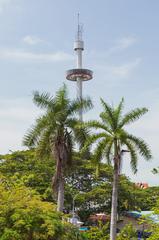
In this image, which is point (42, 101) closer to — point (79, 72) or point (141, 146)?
point (141, 146)

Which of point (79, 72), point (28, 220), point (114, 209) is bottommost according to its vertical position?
point (28, 220)

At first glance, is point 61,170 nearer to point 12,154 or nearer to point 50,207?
point 50,207

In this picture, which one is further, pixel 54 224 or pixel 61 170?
pixel 61 170

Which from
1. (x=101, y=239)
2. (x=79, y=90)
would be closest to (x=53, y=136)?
(x=101, y=239)

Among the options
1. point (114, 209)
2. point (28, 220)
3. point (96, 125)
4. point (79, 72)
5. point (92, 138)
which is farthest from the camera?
point (79, 72)

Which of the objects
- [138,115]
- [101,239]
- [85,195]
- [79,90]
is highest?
[79,90]

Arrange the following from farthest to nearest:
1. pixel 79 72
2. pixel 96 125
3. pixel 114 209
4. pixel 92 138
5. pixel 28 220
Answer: pixel 79 72
pixel 96 125
pixel 92 138
pixel 114 209
pixel 28 220

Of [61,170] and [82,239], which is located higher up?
[61,170]

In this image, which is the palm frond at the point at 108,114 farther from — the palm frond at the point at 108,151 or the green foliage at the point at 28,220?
the green foliage at the point at 28,220

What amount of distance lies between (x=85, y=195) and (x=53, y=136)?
23.4 metres

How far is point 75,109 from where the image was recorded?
29.1 meters

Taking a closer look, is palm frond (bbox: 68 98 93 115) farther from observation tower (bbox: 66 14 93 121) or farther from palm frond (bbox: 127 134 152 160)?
observation tower (bbox: 66 14 93 121)

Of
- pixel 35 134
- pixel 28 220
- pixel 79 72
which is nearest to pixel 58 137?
pixel 35 134

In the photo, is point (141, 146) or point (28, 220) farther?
point (141, 146)
